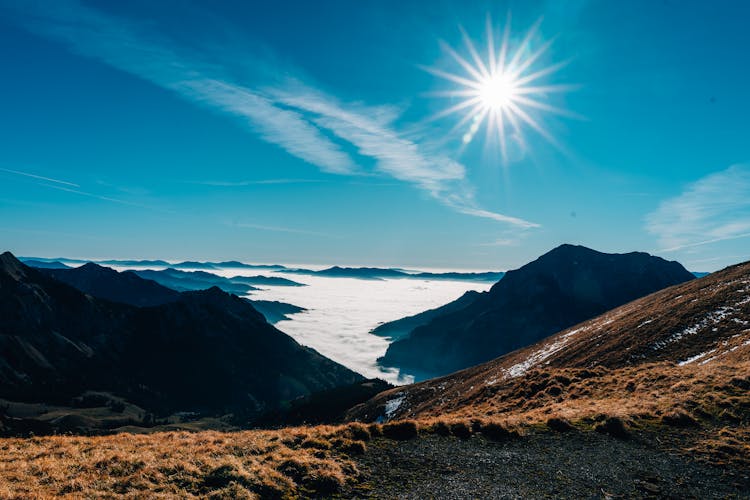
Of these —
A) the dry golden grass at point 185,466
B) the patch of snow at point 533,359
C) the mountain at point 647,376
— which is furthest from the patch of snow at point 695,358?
the dry golden grass at point 185,466

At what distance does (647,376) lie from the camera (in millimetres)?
32219

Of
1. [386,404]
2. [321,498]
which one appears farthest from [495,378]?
[321,498]

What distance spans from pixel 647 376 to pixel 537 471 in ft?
77.0

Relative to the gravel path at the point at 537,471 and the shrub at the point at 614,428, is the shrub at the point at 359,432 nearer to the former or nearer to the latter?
the gravel path at the point at 537,471

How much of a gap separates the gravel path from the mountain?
306 centimetres

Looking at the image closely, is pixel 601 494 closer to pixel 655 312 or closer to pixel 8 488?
pixel 8 488

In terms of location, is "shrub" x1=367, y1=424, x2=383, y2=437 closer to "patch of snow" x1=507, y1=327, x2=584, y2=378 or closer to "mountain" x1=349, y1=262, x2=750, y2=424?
"mountain" x1=349, y1=262, x2=750, y2=424

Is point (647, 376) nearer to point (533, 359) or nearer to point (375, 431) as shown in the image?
point (375, 431)

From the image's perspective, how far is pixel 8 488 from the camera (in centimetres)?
1238

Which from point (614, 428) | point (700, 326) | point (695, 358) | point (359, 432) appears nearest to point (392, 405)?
point (695, 358)

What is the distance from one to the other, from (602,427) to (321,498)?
1659 cm

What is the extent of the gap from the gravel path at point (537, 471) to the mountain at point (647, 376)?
306 centimetres

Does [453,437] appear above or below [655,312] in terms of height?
below

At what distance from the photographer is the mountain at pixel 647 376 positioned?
906 inches
